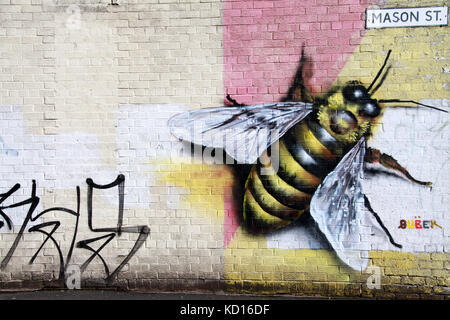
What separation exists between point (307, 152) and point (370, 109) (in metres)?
0.87

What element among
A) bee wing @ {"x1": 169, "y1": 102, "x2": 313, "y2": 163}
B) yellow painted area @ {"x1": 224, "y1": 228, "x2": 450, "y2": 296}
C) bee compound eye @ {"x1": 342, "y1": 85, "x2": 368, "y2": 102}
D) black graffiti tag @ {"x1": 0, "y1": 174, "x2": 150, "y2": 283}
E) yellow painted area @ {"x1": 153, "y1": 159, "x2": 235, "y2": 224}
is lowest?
yellow painted area @ {"x1": 224, "y1": 228, "x2": 450, "y2": 296}

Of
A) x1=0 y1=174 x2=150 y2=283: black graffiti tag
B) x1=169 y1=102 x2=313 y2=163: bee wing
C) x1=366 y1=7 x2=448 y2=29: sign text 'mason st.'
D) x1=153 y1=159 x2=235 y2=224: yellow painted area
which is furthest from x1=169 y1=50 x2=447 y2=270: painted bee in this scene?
x1=0 y1=174 x2=150 y2=283: black graffiti tag

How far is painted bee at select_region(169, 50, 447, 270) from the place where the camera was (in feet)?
16.1

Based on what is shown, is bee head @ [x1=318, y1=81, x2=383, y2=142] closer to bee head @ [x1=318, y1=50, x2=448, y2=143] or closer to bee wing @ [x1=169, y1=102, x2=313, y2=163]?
bee head @ [x1=318, y1=50, x2=448, y2=143]

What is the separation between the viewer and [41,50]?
507 centimetres

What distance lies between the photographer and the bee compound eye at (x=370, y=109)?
4871 mm

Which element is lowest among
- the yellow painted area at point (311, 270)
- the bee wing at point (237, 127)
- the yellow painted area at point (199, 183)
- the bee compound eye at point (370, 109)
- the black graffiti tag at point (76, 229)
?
the yellow painted area at point (311, 270)

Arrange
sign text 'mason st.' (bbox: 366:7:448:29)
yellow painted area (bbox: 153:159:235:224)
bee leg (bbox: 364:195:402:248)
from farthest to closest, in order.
→ yellow painted area (bbox: 153:159:235:224) → bee leg (bbox: 364:195:402:248) → sign text 'mason st.' (bbox: 366:7:448:29)

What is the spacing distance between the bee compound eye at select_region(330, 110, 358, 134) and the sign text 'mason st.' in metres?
1.03

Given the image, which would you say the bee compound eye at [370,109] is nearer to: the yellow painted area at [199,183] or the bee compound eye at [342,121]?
the bee compound eye at [342,121]

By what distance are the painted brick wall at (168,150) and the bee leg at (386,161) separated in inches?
3.0

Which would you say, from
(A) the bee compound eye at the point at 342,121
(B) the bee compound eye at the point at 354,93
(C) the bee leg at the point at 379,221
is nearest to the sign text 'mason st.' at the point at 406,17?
(B) the bee compound eye at the point at 354,93

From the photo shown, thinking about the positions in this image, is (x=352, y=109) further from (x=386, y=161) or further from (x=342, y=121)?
(x=386, y=161)
